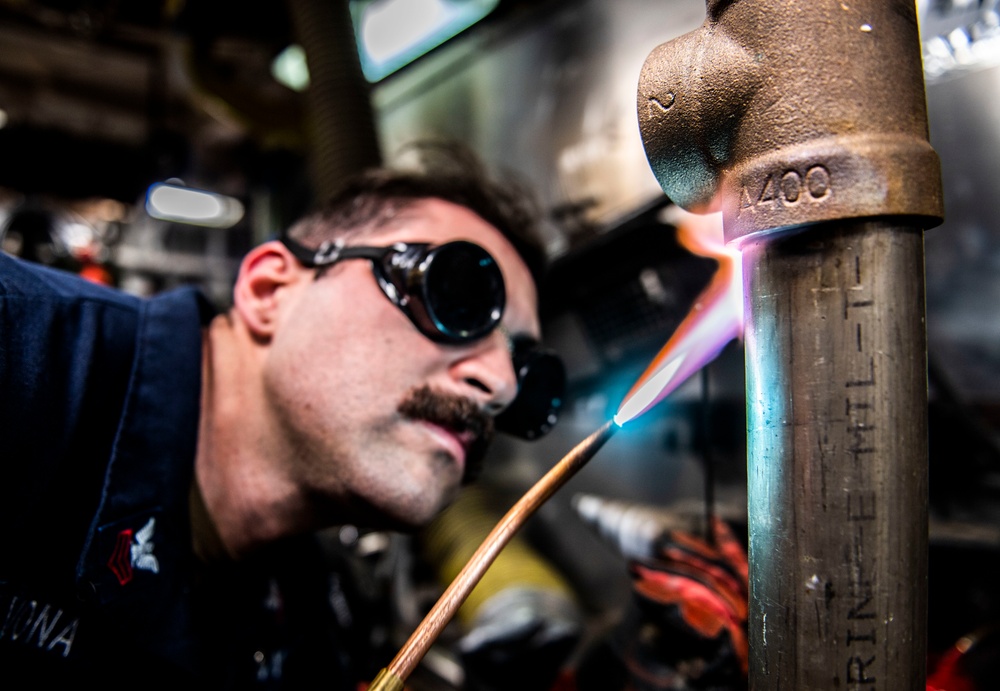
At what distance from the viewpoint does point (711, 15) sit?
50 centimetres

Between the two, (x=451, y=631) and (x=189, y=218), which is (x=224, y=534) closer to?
(x=451, y=631)

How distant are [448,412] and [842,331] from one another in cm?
70

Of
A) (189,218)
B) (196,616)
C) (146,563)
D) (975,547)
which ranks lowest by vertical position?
(975,547)

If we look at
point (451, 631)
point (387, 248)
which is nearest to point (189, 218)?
point (451, 631)

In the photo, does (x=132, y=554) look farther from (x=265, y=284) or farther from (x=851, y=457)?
(x=851, y=457)

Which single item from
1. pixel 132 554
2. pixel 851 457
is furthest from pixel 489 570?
pixel 851 457

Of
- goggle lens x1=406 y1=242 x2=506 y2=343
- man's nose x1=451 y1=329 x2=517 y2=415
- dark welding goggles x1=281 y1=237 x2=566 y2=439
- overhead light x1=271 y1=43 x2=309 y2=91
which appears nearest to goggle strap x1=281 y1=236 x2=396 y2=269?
dark welding goggles x1=281 y1=237 x2=566 y2=439

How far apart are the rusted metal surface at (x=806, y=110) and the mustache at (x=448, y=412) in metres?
0.64

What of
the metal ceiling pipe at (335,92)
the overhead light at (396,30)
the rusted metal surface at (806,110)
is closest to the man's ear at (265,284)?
the rusted metal surface at (806,110)

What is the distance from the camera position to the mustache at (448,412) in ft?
3.30

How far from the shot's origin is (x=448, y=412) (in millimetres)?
1017

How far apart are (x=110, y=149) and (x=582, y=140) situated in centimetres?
305

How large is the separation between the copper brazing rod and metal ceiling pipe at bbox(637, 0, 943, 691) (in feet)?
0.64

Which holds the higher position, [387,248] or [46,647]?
[387,248]
